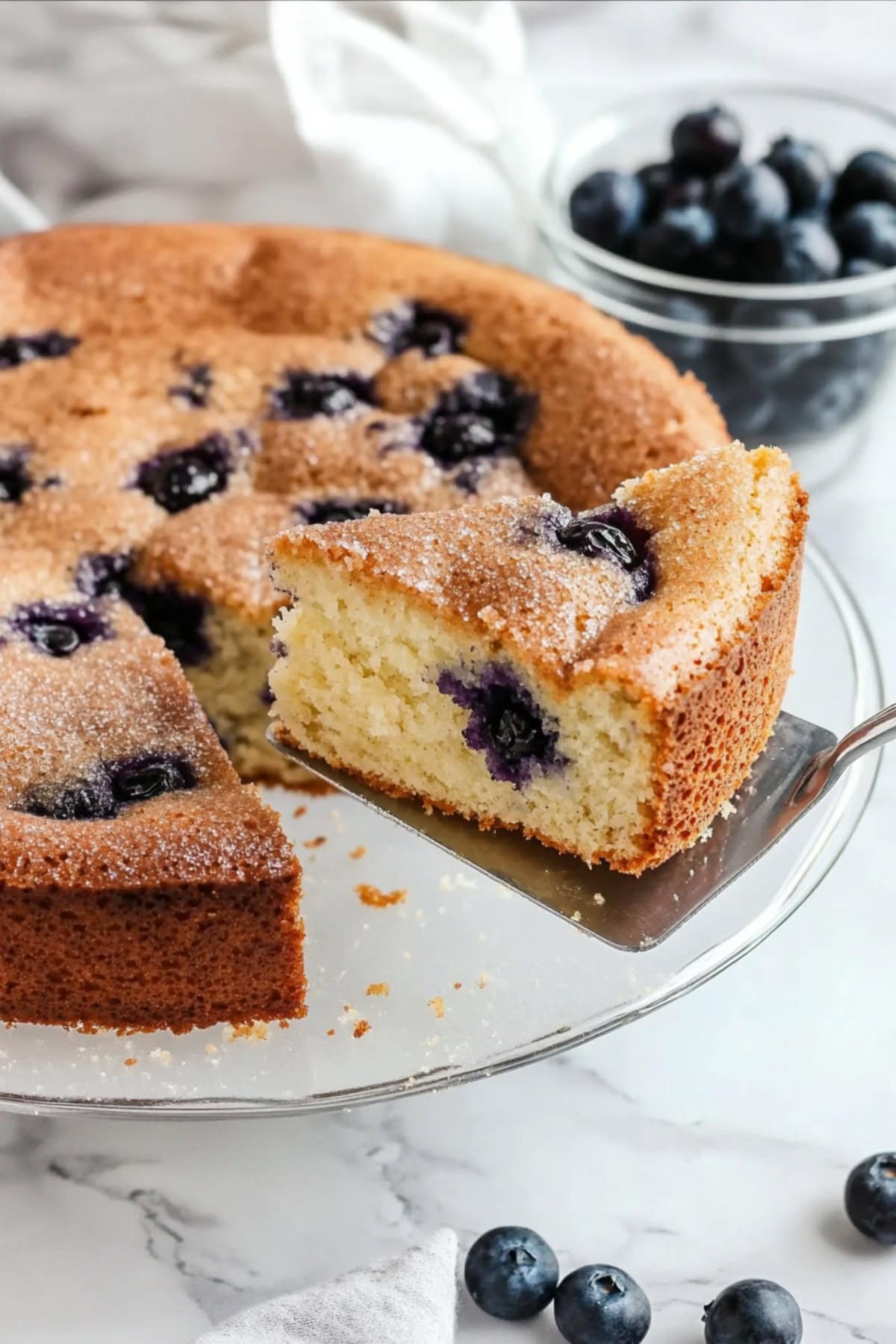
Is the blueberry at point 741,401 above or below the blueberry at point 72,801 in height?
above

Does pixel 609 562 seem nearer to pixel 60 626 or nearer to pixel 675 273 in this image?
pixel 60 626

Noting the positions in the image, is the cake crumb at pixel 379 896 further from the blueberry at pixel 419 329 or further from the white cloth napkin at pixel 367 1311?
the blueberry at pixel 419 329

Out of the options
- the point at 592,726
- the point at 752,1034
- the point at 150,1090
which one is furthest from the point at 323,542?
the point at 752,1034

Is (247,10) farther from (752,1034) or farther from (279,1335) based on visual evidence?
(279,1335)

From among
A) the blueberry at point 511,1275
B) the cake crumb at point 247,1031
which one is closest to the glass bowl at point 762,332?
the cake crumb at point 247,1031

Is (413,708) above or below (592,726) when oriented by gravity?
below

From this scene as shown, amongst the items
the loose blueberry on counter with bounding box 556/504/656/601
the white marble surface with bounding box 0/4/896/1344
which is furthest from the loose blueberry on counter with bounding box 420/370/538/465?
the white marble surface with bounding box 0/4/896/1344

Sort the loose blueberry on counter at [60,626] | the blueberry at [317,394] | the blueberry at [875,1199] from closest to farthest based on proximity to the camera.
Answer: the blueberry at [875,1199]
the loose blueberry on counter at [60,626]
the blueberry at [317,394]
